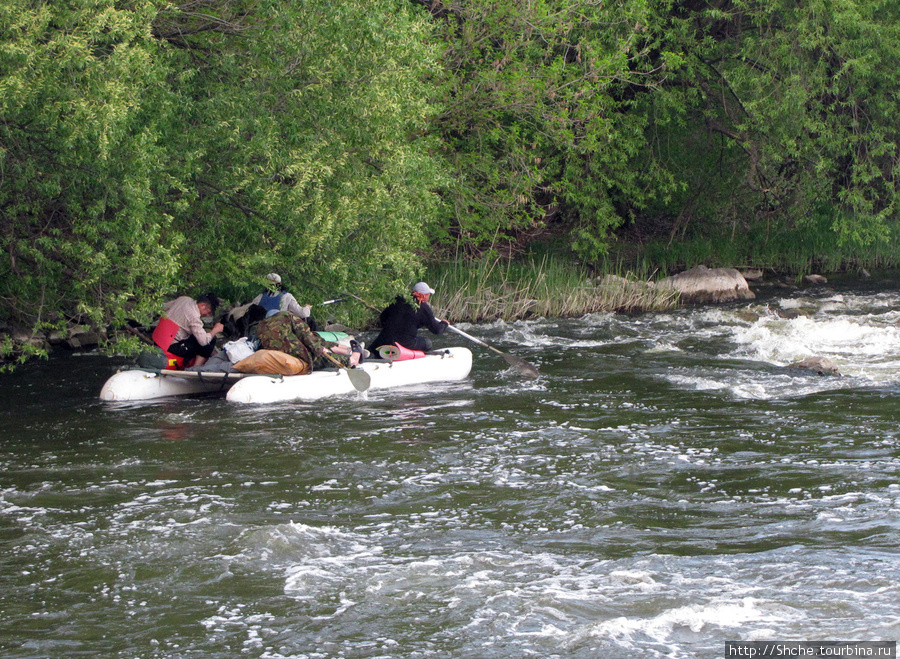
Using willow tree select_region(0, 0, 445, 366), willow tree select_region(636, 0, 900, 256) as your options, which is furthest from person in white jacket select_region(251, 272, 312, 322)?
willow tree select_region(636, 0, 900, 256)

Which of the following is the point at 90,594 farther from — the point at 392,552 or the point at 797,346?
the point at 797,346

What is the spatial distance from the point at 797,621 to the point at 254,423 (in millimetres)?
6162

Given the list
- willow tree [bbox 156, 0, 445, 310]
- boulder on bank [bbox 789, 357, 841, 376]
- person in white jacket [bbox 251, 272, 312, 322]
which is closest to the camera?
willow tree [bbox 156, 0, 445, 310]

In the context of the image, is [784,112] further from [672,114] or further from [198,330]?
[198,330]

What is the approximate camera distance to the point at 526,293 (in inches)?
696

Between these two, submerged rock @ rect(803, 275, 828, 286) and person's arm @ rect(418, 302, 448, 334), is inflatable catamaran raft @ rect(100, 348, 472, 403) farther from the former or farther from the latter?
submerged rock @ rect(803, 275, 828, 286)

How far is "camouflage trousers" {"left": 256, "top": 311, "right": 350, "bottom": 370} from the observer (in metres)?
11.1

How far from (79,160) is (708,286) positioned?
14231mm

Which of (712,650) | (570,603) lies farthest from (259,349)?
(712,650)

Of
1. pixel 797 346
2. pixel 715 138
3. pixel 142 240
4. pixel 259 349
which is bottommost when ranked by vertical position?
pixel 797 346

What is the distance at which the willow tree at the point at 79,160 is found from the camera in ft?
27.8

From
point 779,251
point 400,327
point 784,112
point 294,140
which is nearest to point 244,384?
point 400,327

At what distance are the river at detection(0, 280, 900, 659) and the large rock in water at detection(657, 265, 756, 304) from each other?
8.15 m

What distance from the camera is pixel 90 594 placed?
5.26 metres
